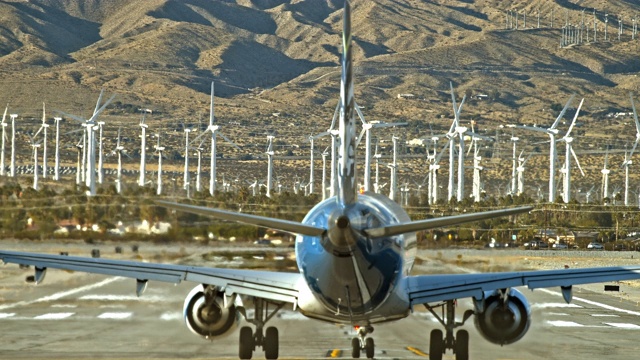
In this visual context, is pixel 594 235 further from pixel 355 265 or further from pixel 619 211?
pixel 355 265

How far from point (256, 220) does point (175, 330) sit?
22.3 metres

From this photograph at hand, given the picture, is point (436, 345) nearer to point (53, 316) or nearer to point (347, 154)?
point (347, 154)

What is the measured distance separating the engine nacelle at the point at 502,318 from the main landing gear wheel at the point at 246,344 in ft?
23.5

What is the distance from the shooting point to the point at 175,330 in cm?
5612

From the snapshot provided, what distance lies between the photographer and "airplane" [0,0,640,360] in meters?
36.7

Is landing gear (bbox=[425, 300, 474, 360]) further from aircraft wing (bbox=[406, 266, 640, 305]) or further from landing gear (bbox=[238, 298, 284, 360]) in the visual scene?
landing gear (bbox=[238, 298, 284, 360])

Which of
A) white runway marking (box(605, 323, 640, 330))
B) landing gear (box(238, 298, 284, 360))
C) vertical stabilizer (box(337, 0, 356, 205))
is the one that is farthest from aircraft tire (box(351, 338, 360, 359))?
white runway marking (box(605, 323, 640, 330))

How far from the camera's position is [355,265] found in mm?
37312

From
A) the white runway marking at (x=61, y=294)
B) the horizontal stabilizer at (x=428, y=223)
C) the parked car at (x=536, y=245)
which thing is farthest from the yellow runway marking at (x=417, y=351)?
the parked car at (x=536, y=245)

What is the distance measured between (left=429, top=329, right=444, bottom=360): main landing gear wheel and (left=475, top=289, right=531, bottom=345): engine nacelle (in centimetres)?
139

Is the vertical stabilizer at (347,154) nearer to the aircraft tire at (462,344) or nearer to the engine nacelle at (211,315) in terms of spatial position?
the engine nacelle at (211,315)

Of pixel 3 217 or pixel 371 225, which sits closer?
pixel 371 225

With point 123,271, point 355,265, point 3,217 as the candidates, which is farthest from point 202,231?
point 355,265

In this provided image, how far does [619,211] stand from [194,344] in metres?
125
